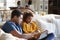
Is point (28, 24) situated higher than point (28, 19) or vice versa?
point (28, 19)

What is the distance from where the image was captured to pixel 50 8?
722 centimetres

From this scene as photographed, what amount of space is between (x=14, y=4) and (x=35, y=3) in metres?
0.93

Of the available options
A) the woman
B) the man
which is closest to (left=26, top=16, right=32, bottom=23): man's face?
the woman

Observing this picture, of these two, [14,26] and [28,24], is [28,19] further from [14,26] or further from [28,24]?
[14,26]

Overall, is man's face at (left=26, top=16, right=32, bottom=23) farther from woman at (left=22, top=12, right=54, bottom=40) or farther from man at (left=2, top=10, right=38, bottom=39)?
man at (left=2, top=10, right=38, bottom=39)

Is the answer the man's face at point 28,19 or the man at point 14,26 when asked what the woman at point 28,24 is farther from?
the man at point 14,26

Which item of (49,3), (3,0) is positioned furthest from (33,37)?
(49,3)

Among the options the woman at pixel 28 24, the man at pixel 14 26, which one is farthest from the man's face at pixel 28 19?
the man at pixel 14 26

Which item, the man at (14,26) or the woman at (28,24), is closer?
the man at (14,26)

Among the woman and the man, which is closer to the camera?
the man

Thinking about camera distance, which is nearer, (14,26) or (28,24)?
(14,26)

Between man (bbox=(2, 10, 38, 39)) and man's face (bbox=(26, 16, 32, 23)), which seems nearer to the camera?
man (bbox=(2, 10, 38, 39))

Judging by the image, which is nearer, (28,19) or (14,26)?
(14,26)

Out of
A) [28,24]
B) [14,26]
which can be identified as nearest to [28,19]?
[28,24]
